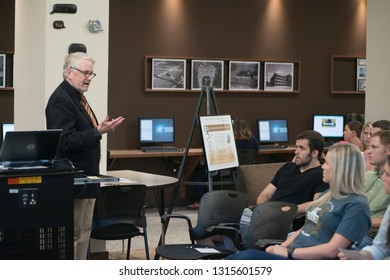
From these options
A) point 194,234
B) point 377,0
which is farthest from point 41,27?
point 377,0

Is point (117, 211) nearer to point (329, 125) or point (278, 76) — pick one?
point (278, 76)

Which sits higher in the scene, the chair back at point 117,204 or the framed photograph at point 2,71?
the framed photograph at point 2,71

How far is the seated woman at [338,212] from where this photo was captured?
3.76 metres

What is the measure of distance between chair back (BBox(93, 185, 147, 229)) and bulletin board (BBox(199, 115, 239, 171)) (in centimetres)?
137

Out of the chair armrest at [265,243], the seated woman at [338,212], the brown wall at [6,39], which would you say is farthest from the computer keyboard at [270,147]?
the seated woman at [338,212]

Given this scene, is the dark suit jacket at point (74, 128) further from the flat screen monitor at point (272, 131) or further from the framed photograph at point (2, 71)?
the flat screen monitor at point (272, 131)

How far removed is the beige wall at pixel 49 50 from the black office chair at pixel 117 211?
983 mm

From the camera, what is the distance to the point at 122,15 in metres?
9.62

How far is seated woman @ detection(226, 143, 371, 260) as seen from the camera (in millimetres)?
3764

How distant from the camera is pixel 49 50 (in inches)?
240

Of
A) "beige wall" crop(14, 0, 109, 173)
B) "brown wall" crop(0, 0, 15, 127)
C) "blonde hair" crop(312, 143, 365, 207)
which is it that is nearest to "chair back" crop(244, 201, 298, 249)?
"blonde hair" crop(312, 143, 365, 207)

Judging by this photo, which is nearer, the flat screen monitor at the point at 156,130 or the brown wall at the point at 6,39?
the brown wall at the point at 6,39

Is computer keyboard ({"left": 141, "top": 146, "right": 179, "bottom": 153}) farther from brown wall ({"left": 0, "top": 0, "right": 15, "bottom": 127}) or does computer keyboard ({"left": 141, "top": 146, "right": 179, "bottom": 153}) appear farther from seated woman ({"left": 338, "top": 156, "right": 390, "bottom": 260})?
seated woman ({"left": 338, "top": 156, "right": 390, "bottom": 260})

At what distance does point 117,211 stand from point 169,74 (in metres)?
4.67
